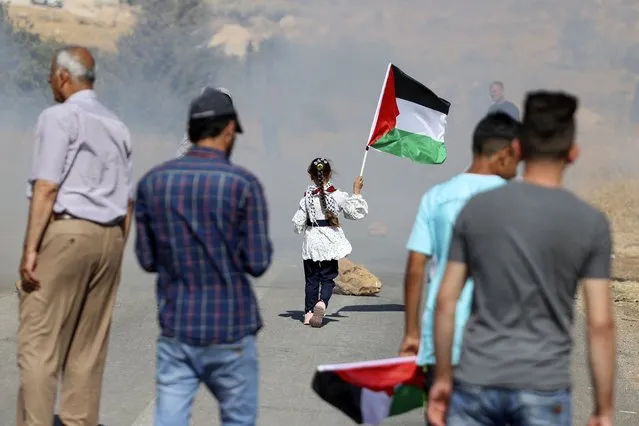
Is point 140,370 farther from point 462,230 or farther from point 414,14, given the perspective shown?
point 414,14

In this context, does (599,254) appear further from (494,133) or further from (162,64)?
(162,64)

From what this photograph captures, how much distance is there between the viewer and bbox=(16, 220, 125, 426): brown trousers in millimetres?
5609

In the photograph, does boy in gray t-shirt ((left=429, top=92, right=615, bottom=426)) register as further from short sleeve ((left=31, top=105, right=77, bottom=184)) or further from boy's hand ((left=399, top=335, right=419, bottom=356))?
short sleeve ((left=31, top=105, right=77, bottom=184))

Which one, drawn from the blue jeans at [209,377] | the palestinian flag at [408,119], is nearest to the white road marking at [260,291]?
the palestinian flag at [408,119]

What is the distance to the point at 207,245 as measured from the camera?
4578 mm

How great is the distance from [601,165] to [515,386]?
35345mm

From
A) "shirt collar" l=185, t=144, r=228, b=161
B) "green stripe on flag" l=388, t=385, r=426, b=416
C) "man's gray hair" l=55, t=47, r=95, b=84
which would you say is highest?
"man's gray hair" l=55, t=47, r=95, b=84

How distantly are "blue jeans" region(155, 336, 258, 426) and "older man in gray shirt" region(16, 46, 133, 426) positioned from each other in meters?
1.08

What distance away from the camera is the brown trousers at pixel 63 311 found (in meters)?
5.61

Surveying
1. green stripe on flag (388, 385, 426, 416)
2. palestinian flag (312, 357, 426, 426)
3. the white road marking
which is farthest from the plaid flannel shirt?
the white road marking

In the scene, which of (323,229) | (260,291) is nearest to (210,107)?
(323,229)

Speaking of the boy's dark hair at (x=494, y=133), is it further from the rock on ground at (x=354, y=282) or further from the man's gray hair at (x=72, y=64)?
the rock on ground at (x=354, y=282)

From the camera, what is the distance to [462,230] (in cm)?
395

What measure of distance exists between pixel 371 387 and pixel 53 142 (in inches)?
70.5
